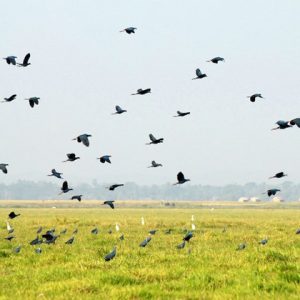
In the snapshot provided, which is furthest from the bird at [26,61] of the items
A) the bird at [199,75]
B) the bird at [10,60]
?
the bird at [199,75]

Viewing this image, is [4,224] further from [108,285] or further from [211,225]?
[108,285]

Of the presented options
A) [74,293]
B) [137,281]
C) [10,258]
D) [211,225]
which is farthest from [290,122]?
[211,225]

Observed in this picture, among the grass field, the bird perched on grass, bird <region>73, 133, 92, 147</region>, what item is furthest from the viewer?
the bird perched on grass

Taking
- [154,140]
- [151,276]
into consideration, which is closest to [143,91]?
[154,140]

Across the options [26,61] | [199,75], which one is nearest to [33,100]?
[26,61]

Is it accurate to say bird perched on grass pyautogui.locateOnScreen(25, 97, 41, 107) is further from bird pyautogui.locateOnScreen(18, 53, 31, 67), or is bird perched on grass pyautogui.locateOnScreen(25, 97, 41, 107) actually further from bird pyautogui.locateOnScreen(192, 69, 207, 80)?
bird pyautogui.locateOnScreen(192, 69, 207, 80)

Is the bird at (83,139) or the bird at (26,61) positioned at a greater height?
the bird at (26,61)

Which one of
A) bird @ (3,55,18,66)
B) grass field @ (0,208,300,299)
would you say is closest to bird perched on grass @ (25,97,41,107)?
bird @ (3,55,18,66)

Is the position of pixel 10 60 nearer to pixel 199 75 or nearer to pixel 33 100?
pixel 33 100

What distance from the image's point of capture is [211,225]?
43.8 meters

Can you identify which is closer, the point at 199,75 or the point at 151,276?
the point at 151,276

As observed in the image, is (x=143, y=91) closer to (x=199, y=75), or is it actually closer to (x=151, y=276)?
(x=199, y=75)

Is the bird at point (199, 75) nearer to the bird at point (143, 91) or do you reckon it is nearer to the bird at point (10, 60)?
the bird at point (143, 91)

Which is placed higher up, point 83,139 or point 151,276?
point 83,139
